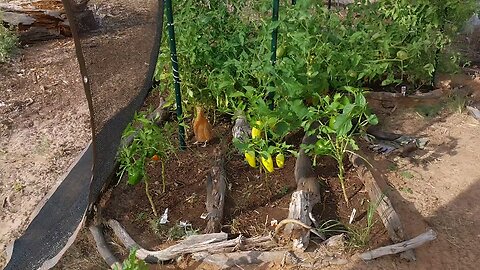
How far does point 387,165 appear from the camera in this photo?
3.69 m

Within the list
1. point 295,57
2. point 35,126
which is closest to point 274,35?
point 295,57

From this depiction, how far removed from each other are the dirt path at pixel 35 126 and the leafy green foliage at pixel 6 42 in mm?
104

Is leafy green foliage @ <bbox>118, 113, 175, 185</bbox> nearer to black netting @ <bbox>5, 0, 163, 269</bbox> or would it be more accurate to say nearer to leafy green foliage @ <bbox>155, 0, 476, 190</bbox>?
black netting @ <bbox>5, 0, 163, 269</bbox>

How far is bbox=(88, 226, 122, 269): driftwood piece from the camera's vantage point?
9.45ft

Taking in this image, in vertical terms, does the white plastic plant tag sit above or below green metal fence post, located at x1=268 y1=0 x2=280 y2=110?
below

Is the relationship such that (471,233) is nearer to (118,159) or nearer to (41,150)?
(118,159)

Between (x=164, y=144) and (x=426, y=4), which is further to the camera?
(x=426, y=4)

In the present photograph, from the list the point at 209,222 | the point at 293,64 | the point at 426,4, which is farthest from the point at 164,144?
the point at 426,4

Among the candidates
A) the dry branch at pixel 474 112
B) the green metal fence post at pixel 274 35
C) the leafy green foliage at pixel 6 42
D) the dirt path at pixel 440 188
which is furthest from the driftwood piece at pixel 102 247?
the leafy green foliage at pixel 6 42

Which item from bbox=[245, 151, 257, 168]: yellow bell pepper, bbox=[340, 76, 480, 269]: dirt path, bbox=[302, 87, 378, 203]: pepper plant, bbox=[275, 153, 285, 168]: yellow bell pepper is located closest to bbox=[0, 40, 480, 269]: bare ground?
bbox=[340, 76, 480, 269]: dirt path

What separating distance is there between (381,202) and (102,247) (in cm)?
164

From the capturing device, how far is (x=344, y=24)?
4090 mm

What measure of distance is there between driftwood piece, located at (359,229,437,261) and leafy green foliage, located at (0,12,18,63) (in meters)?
4.25

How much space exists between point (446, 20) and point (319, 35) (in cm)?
139
